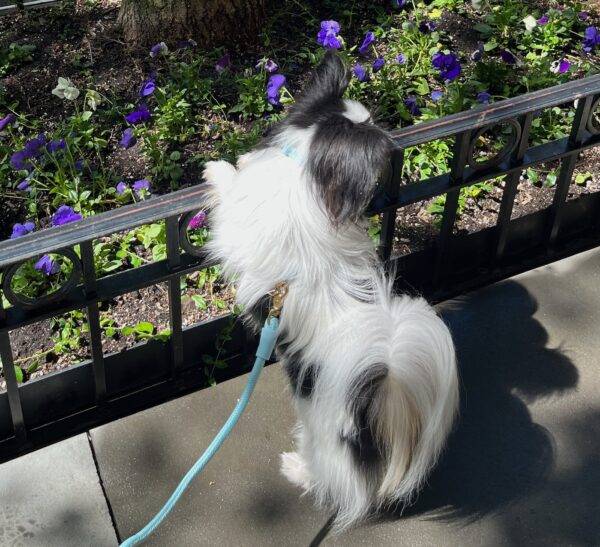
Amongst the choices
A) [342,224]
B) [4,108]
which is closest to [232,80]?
[4,108]

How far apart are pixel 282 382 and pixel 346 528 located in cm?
62

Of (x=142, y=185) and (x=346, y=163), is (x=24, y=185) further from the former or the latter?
(x=346, y=163)

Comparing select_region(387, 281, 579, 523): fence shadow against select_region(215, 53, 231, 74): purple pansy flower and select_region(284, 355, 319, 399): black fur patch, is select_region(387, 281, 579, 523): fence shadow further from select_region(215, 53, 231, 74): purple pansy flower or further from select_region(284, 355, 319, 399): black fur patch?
select_region(215, 53, 231, 74): purple pansy flower

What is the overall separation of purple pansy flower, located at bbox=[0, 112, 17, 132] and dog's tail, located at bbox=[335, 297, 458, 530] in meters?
2.10

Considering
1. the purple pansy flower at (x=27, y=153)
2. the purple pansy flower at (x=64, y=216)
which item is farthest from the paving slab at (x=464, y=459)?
the purple pansy flower at (x=27, y=153)

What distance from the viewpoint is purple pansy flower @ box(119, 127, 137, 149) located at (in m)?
3.49

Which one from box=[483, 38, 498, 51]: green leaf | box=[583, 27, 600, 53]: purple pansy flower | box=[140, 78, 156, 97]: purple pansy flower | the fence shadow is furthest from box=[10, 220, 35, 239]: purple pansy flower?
box=[583, 27, 600, 53]: purple pansy flower

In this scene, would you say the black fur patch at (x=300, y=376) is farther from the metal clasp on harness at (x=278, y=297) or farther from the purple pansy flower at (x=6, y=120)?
the purple pansy flower at (x=6, y=120)

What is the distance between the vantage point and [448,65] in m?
3.71

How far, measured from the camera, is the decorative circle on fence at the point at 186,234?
2344mm

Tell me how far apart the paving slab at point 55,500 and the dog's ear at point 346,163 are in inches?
48.0

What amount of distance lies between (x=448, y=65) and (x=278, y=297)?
1983 millimetres

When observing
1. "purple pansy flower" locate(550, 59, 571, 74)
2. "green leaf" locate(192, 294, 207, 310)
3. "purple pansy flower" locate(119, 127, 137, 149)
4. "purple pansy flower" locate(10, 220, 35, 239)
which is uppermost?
"purple pansy flower" locate(550, 59, 571, 74)

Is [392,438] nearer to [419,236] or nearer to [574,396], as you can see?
[574,396]
